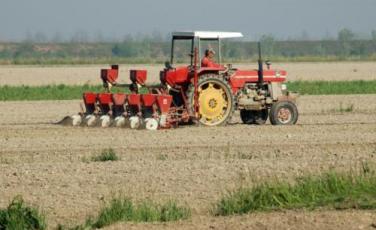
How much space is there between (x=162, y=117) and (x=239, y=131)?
5.32 ft

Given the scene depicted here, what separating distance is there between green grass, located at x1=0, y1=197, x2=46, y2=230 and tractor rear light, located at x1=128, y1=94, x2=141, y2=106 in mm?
11350

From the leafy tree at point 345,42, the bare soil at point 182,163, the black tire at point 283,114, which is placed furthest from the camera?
the leafy tree at point 345,42


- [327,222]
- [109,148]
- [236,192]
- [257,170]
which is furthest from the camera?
[109,148]

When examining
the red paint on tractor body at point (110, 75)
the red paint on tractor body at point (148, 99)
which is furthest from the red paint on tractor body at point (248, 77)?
the red paint on tractor body at point (110, 75)

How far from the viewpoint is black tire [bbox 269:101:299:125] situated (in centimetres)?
2469

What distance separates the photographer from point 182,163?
17594mm

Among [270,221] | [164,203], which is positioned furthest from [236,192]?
[270,221]

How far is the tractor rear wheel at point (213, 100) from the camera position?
77.7 feet

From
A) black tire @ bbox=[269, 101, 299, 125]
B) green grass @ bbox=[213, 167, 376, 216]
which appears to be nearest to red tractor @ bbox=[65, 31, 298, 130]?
black tire @ bbox=[269, 101, 299, 125]

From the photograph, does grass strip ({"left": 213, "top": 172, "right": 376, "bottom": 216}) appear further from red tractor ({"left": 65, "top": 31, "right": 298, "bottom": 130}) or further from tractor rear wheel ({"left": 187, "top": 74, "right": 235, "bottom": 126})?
tractor rear wheel ({"left": 187, "top": 74, "right": 235, "bottom": 126})

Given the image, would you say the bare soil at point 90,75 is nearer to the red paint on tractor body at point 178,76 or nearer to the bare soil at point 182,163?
the bare soil at point 182,163

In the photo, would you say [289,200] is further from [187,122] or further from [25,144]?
[187,122]

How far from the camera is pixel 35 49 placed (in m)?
146

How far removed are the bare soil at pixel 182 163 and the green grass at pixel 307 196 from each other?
34 cm
